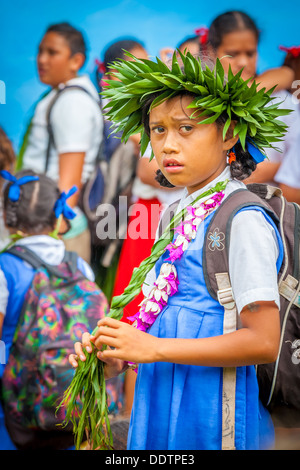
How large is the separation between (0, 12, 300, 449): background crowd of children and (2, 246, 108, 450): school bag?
7 centimetres

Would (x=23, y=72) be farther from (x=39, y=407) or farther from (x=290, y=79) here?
(x=39, y=407)

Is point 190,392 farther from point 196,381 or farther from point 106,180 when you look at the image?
point 106,180

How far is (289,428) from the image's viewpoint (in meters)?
2.11

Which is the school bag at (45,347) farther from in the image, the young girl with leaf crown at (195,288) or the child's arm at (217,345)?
the child's arm at (217,345)

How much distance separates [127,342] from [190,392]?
10.1 inches

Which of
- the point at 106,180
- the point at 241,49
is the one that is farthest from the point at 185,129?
the point at 106,180

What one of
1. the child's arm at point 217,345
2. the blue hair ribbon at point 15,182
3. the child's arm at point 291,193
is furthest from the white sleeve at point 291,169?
the child's arm at point 217,345

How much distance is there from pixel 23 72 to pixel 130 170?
823 mm

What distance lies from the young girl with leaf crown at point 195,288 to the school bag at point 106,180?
1465 mm

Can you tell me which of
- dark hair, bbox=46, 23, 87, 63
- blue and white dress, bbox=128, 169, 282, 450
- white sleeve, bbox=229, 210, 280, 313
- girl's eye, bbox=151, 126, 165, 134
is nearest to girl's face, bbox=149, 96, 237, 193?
girl's eye, bbox=151, 126, 165, 134

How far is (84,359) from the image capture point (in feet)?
5.87

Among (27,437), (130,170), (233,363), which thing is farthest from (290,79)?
(27,437)

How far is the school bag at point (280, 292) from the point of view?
167 centimetres

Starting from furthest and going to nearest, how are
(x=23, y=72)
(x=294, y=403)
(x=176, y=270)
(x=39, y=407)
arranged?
(x=23, y=72), (x=39, y=407), (x=294, y=403), (x=176, y=270)
